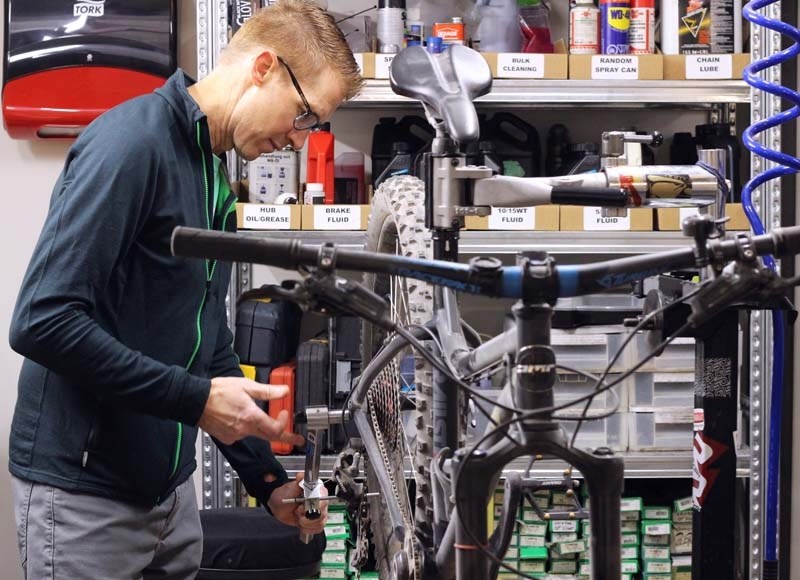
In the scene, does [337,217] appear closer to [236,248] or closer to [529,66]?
[529,66]

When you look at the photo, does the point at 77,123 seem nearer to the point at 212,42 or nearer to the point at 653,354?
the point at 212,42

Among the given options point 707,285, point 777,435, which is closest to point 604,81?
point 777,435

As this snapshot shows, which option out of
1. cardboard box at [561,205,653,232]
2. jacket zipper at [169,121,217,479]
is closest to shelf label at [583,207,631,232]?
cardboard box at [561,205,653,232]

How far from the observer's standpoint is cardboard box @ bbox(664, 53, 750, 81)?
8.56 feet

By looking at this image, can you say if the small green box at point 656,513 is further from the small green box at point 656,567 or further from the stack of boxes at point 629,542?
the small green box at point 656,567

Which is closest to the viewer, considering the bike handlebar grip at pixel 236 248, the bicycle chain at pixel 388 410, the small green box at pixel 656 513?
the bike handlebar grip at pixel 236 248

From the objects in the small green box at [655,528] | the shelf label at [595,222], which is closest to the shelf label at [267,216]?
the shelf label at [595,222]

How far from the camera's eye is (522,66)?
259 centimetres

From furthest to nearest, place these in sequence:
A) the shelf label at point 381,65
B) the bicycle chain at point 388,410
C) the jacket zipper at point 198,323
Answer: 1. the shelf label at point 381,65
2. the bicycle chain at point 388,410
3. the jacket zipper at point 198,323

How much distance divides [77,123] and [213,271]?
1616mm

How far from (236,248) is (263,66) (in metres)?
0.74

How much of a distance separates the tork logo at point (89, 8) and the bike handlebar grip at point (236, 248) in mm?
2262

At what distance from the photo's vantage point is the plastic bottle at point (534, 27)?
2.75 m

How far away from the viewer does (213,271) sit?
1.50 m
